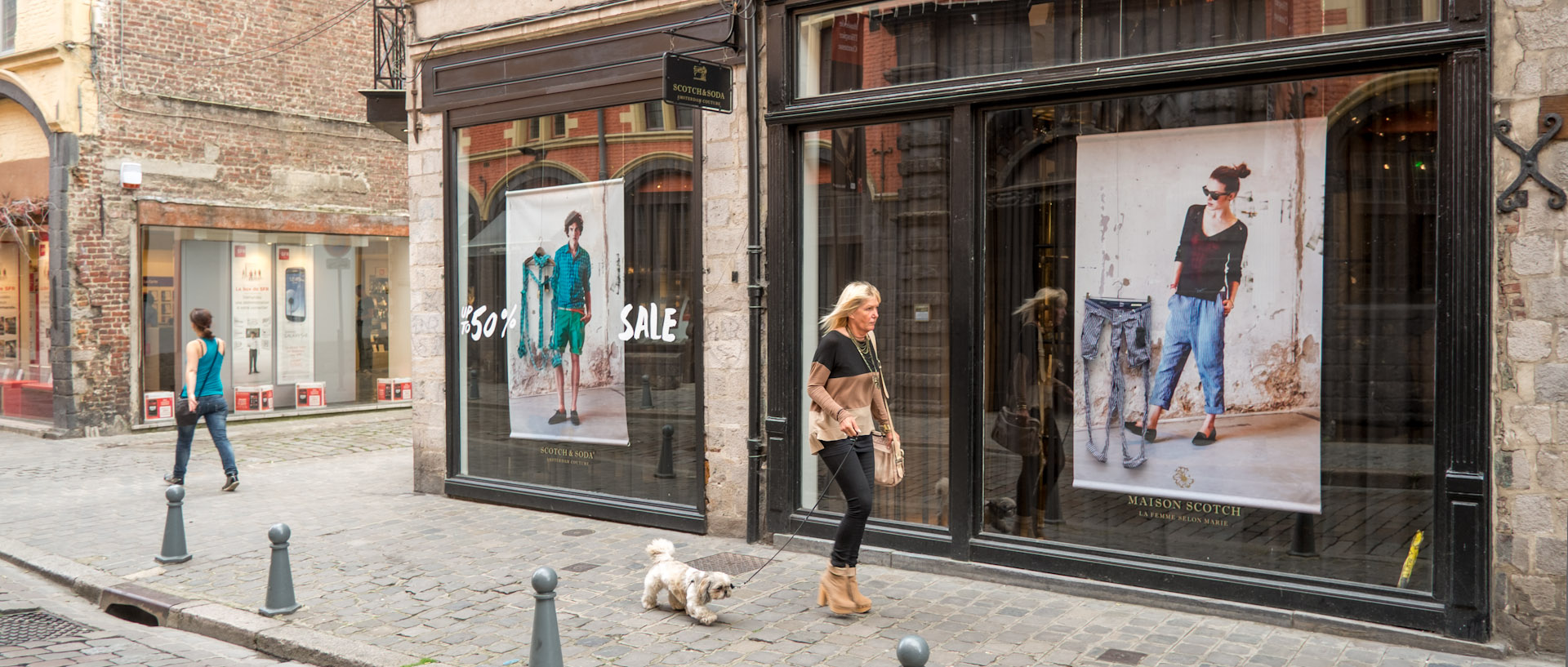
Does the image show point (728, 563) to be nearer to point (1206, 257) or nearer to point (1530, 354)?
point (1206, 257)

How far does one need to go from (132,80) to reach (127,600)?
39.5 ft

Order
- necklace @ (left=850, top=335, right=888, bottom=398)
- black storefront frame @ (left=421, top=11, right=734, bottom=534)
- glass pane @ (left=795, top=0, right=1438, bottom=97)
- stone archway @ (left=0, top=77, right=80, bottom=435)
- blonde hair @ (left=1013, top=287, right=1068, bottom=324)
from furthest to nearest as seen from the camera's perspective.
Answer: stone archway @ (left=0, top=77, right=80, bottom=435) → black storefront frame @ (left=421, top=11, right=734, bottom=534) → blonde hair @ (left=1013, top=287, right=1068, bottom=324) → necklace @ (left=850, top=335, right=888, bottom=398) → glass pane @ (left=795, top=0, right=1438, bottom=97)

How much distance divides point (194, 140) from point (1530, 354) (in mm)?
17661

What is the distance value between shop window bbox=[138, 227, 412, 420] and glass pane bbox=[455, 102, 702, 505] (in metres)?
7.44

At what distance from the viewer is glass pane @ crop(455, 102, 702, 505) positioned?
8992 millimetres

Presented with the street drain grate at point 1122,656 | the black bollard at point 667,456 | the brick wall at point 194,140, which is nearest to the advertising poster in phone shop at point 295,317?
the brick wall at point 194,140

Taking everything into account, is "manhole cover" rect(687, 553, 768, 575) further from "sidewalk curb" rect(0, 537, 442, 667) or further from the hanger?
the hanger

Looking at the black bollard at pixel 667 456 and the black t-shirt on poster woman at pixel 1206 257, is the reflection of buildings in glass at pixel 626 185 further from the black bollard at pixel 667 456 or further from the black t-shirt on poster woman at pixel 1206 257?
the black t-shirt on poster woman at pixel 1206 257

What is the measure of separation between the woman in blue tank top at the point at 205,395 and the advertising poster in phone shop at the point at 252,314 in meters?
7.29

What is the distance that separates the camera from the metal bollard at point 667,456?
8.99 m

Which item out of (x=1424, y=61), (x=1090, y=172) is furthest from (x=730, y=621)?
(x=1424, y=61)

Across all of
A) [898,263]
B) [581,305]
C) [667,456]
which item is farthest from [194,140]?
[898,263]

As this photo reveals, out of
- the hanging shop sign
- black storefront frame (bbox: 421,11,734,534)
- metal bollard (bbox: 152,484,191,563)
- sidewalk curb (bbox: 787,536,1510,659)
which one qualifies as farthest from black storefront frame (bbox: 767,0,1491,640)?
metal bollard (bbox: 152,484,191,563)

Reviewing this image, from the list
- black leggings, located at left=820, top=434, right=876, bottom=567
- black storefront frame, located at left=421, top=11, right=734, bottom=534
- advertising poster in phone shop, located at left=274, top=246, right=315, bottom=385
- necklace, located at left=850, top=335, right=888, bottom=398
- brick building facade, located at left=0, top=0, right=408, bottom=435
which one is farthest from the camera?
advertising poster in phone shop, located at left=274, top=246, right=315, bottom=385
